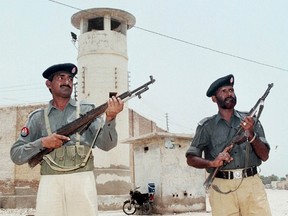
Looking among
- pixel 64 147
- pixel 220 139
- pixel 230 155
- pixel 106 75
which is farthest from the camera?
pixel 106 75

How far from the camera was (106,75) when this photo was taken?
18.2 metres

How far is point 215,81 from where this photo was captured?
3.91 m

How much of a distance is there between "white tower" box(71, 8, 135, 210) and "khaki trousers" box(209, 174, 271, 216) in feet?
47.3

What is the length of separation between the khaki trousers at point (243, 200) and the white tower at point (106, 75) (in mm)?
14431

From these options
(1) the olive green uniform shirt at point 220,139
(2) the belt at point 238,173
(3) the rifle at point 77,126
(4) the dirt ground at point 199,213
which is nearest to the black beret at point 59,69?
(3) the rifle at point 77,126

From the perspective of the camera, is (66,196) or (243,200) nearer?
(66,196)

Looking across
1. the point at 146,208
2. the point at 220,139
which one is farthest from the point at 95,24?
the point at 220,139

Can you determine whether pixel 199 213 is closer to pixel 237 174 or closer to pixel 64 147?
pixel 237 174

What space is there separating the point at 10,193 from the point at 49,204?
60.3 ft

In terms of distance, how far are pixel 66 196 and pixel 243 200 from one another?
5.14ft

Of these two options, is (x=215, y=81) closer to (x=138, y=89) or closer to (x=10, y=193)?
(x=138, y=89)

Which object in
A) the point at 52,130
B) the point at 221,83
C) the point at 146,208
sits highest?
the point at 221,83

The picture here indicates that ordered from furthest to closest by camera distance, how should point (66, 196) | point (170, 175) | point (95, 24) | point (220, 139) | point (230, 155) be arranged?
point (95, 24)
point (170, 175)
point (220, 139)
point (230, 155)
point (66, 196)

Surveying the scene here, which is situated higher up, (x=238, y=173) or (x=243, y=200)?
(x=238, y=173)
